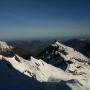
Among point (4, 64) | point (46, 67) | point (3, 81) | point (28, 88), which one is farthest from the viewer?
point (46, 67)

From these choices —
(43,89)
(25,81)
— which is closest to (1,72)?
(25,81)

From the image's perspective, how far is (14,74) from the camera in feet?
324

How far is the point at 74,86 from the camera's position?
309 ft

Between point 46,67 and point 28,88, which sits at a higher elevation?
point 28,88

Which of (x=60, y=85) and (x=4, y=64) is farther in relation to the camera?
(x=4, y=64)

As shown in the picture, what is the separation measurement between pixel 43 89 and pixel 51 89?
3.75 metres

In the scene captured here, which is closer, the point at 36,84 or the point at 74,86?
the point at 36,84

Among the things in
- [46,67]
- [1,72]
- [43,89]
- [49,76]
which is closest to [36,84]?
[43,89]

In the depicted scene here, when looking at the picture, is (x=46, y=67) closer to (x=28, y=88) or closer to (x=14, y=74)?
(x=14, y=74)

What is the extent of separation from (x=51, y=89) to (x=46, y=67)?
106516mm

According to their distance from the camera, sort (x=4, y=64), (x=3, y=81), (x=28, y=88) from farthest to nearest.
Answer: (x=4, y=64), (x=3, y=81), (x=28, y=88)

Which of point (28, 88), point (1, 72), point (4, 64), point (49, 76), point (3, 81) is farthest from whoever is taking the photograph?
point (49, 76)

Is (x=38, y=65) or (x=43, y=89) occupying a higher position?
(x=43, y=89)

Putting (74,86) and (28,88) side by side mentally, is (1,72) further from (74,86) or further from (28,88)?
(74,86)
